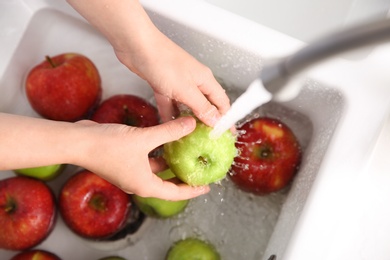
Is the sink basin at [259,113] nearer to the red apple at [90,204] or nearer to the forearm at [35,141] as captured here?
the red apple at [90,204]

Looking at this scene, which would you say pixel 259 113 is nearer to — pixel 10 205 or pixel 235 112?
pixel 235 112

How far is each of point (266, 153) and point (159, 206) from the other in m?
0.20

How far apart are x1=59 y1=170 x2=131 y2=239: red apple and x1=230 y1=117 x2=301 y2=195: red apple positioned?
220 millimetres

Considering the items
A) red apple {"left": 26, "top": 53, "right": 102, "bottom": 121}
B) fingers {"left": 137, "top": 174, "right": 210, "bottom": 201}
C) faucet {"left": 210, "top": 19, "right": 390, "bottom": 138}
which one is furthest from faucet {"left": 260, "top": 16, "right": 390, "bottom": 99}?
red apple {"left": 26, "top": 53, "right": 102, "bottom": 121}

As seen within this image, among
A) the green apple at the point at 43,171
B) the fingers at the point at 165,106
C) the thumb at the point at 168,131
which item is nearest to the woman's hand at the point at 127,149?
the thumb at the point at 168,131

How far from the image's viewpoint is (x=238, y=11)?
3.28ft

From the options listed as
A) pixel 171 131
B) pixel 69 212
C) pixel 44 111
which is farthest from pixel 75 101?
pixel 171 131

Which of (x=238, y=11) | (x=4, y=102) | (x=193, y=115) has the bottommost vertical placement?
(x=4, y=102)

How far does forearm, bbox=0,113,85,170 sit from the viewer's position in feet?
2.22

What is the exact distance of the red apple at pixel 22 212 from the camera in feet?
2.83

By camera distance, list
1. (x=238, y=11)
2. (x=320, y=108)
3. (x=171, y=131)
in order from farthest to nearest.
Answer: (x=238, y=11)
(x=320, y=108)
(x=171, y=131)

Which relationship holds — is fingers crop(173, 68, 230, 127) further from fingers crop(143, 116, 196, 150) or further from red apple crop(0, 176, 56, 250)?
red apple crop(0, 176, 56, 250)

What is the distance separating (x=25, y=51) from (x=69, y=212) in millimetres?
298

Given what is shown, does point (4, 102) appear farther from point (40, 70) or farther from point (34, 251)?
point (34, 251)
